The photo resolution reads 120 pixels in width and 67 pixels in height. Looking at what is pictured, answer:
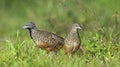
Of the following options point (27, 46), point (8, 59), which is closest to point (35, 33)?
point (27, 46)

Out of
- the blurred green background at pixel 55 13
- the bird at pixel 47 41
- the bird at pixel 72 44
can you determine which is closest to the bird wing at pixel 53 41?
the bird at pixel 47 41

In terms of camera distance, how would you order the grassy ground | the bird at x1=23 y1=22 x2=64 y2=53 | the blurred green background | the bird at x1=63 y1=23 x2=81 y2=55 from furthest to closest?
the blurred green background, the bird at x1=23 y1=22 x2=64 y2=53, the bird at x1=63 y1=23 x2=81 y2=55, the grassy ground

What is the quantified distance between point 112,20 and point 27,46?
3660 millimetres

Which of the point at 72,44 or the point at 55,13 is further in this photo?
the point at 55,13

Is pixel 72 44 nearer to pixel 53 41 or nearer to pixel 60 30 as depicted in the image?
pixel 53 41

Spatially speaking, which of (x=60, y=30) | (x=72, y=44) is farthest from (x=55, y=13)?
(x=72, y=44)

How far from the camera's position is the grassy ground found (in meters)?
9.10

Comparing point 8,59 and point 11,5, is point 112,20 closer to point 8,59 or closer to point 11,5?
point 11,5

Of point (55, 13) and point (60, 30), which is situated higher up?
point (55, 13)

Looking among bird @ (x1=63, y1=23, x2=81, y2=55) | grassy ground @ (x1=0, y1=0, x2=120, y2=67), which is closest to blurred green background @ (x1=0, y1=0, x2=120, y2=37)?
grassy ground @ (x1=0, y1=0, x2=120, y2=67)

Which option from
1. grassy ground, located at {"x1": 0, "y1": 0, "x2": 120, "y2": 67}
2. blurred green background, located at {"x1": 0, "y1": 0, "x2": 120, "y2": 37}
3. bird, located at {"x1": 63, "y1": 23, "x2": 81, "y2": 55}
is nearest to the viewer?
grassy ground, located at {"x1": 0, "y1": 0, "x2": 120, "y2": 67}

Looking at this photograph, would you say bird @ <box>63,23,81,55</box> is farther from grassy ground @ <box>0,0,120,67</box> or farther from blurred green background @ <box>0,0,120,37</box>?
blurred green background @ <box>0,0,120,37</box>

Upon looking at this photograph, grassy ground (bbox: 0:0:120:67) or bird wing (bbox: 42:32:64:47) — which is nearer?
grassy ground (bbox: 0:0:120:67)

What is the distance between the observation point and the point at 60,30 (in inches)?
508
